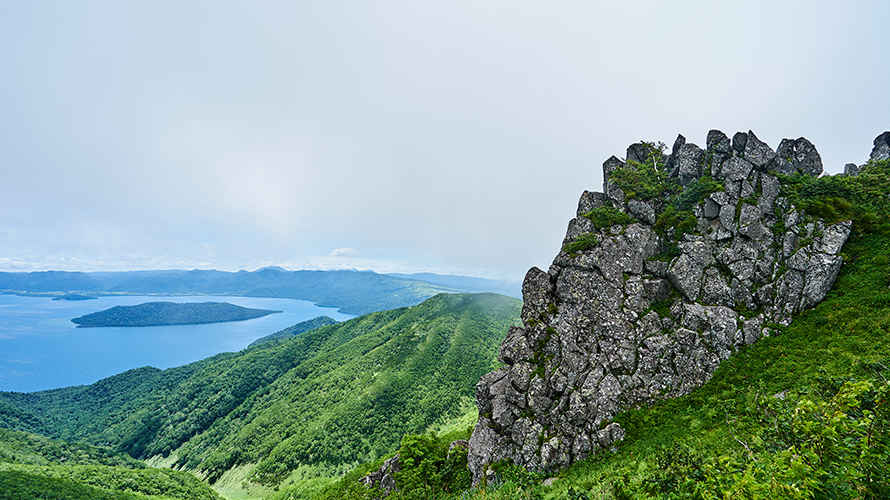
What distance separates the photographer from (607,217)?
27.1 m

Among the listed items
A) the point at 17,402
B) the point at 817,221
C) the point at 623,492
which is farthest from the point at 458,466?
the point at 17,402

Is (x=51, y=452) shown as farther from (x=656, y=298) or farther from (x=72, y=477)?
(x=656, y=298)

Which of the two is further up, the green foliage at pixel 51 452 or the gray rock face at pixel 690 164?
the gray rock face at pixel 690 164

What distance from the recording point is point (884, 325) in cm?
1606

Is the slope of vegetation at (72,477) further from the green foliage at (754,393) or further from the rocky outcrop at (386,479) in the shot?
the green foliage at (754,393)

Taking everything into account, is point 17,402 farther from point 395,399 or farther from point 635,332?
point 635,332

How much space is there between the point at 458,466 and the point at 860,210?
37327 millimetres

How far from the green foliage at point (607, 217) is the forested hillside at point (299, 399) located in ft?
216

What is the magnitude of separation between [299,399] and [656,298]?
10659 centimetres

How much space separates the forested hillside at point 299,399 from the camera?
73.6 metres

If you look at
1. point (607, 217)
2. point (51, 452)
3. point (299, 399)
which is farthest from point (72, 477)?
point (607, 217)

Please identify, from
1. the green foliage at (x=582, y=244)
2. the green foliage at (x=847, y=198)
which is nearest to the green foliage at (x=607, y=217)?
the green foliage at (x=582, y=244)

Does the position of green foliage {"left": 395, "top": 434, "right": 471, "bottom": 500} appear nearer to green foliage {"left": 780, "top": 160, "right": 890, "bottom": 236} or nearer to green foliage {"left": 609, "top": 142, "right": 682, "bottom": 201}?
green foliage {"left": 609, "top": 142, "right": 682, "bottom": 201}

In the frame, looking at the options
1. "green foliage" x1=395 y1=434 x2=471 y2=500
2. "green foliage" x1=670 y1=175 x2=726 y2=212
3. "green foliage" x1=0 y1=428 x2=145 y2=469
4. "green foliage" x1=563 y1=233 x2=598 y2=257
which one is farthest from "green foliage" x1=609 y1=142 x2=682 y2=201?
"green foliage" x1=0 y1=428 x2=145 y2=469
